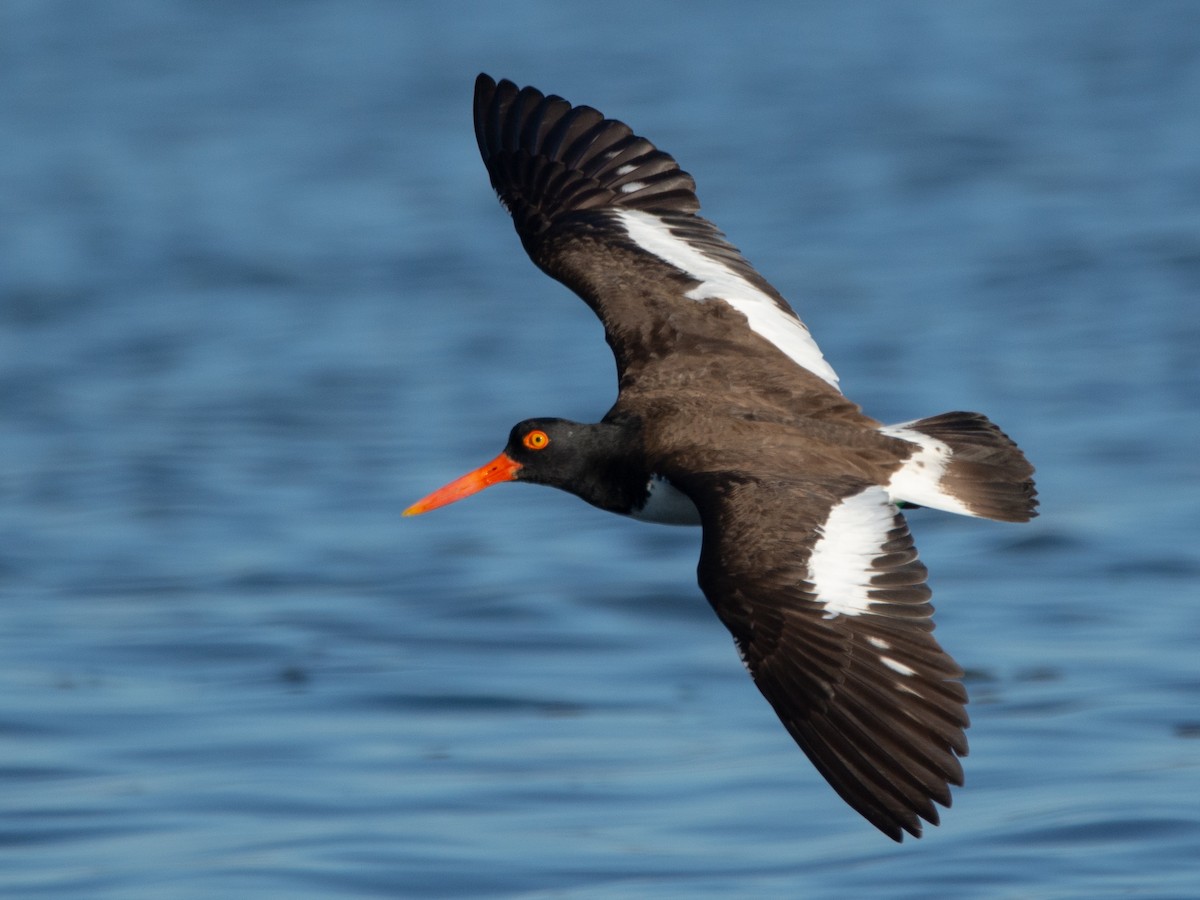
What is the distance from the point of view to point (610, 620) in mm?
10797

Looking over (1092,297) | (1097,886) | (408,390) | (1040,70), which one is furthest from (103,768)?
(1040,70)

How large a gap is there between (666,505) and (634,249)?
1.78 m

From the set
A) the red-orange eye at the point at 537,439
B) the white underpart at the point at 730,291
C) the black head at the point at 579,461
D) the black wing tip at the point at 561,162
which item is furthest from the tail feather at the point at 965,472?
the black wing tip at the point at 561,162

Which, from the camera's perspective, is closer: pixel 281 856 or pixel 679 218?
pixel 281 856

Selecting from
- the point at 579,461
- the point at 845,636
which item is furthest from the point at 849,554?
the point at 579,461

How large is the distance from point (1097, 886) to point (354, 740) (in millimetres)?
3331

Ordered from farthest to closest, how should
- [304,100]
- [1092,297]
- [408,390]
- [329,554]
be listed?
[304,100], [1092,297], [408,390], [329,554]

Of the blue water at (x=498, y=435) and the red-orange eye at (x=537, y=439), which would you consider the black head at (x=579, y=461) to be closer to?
the red-orange eye at (x=537, y=439)

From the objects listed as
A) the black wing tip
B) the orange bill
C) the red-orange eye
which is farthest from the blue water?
the black wing tip

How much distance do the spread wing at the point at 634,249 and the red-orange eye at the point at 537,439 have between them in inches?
18.5

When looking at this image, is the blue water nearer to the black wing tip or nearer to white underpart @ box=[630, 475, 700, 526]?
white underpart @ box=[630, 475, 700, 526]

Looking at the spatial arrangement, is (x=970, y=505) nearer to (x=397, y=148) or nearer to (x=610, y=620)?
(x=610, y=620)

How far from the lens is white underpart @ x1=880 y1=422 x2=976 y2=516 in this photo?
7.77 m

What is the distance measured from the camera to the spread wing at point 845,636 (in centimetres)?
627
